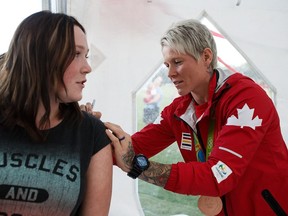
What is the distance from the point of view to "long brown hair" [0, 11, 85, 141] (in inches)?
44.4

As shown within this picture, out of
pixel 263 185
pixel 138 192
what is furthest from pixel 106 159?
pixel 138 192

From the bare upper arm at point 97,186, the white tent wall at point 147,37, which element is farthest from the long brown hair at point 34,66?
the white tent wall at point 147,37

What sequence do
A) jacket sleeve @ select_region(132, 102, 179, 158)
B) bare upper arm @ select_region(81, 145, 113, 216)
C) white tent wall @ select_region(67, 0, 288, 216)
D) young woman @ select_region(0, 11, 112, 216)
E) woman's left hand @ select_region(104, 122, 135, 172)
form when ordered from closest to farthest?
young woman @ select_region(0, 11, 112, 216) → bare upper arm @ select_region(81, 145, 113, 216) → woman's left hand @ select_region(104, 122, 135, 172) → jacket sleeve @ select_region(132, 102, 179, 158) → white tent wall @ select_region(67, 0, 288, 216)

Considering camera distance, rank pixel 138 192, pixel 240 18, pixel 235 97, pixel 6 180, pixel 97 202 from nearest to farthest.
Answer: pixel 6 180
pixel 97 202
pixel 235 97
pixel 240 18
pixel 138 192

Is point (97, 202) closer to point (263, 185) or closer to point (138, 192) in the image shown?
point (263, 185)

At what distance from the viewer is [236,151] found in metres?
1.36

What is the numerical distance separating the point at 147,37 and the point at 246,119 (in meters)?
1.15

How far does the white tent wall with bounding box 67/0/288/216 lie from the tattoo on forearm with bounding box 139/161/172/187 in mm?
1038

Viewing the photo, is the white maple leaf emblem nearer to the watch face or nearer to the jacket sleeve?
the watch face

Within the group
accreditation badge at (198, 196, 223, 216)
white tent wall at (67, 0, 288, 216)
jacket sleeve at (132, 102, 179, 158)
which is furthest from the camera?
white tent wall at (67, 0, 288, 216)

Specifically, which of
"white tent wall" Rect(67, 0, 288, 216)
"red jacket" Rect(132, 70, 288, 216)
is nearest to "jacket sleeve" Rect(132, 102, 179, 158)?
"red jacket" Rect(132, 70, 288, 216)

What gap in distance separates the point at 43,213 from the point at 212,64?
0.97m

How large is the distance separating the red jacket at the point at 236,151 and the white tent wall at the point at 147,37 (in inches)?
28.7

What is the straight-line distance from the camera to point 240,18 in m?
2.37
